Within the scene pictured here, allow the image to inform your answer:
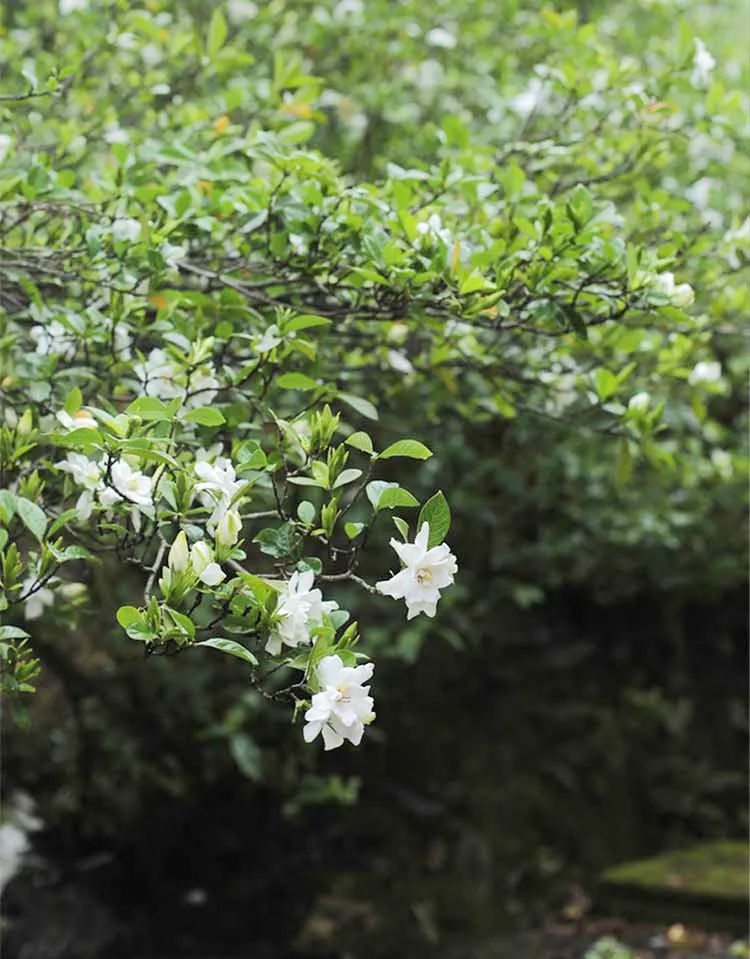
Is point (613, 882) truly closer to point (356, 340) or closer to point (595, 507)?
point (595, 507)

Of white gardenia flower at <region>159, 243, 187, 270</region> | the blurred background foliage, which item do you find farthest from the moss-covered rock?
white gardenia flower at <region>159, 243, 187, 270</region>

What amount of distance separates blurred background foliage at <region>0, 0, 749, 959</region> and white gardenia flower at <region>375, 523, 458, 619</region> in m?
1.23

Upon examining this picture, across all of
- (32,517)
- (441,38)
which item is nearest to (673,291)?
(32,517)

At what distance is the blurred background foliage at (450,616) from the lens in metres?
3.00

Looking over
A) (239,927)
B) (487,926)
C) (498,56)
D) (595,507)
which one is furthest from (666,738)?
(498,56)

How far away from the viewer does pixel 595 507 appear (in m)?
4.25

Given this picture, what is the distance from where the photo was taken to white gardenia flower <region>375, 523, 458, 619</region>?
142 cm

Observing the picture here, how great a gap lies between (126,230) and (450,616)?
8.00 ft

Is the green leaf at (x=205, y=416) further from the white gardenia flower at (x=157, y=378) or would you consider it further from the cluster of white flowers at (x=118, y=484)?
the white gardenia flower at (x=157, y=378)

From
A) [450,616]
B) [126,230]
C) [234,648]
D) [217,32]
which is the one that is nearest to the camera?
[234,648]

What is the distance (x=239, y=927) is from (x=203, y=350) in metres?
3.28

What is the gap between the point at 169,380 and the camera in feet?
6.06

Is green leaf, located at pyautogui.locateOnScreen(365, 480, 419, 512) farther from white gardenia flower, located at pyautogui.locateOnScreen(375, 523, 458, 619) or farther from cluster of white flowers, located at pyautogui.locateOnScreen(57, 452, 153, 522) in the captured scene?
cluster of white flowers, located at pyautogui.locateOnScreen(57, 452, 153, 522)

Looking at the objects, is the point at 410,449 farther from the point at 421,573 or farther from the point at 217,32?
the point at 217,32
